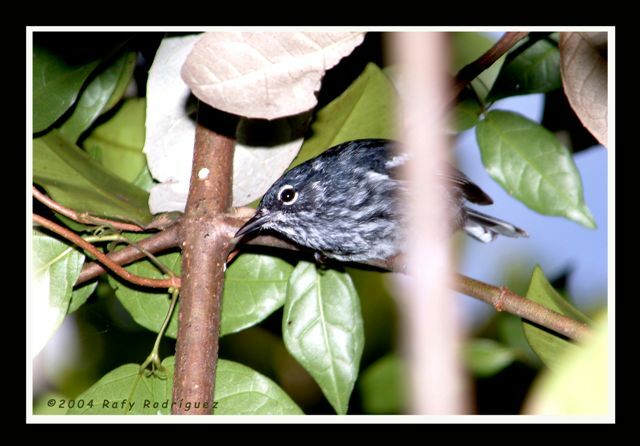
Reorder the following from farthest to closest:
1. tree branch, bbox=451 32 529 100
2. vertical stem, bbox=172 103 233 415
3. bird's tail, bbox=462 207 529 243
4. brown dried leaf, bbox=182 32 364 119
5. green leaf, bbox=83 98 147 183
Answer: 1. bird's tail, bbox=462 207 529 243
2. green leaf, bbox=83 98 147 183
3. tree branch, bbox=451 32 529 100
4. vertical stem, bbox=172 103 233 415
5. brown dried leaf, bbox=182 32 364 119

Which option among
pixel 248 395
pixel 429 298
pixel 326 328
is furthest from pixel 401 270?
pixel 429 298

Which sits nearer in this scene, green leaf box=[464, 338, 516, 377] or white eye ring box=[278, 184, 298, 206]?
green leaf box=[464, 338, 516, 377]

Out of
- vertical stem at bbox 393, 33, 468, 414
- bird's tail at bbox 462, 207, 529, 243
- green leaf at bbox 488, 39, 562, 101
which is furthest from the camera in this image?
bird's tail at bbox 462, 207, 529, 243

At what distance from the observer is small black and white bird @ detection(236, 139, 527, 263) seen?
1.95 meters

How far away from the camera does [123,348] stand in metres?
1.78

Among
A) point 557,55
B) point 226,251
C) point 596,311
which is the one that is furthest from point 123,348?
point 557,55

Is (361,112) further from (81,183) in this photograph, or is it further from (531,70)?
(81,183)

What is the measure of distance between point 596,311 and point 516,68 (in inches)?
25.9

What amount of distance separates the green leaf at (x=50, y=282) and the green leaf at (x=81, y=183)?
0.11m

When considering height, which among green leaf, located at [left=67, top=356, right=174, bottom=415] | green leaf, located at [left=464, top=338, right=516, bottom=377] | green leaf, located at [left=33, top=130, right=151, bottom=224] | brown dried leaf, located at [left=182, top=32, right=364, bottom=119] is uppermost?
brown dried leaf, located at [left=182, top=32, right=364, bottom=119]

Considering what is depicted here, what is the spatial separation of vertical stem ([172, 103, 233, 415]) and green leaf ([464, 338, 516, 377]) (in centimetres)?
69

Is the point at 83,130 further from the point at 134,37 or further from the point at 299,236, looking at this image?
the point at 299,236

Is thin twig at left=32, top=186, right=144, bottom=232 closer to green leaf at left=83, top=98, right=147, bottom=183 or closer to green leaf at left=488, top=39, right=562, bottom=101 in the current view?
green leaf at left=83, top=98, right=147, bottom=183

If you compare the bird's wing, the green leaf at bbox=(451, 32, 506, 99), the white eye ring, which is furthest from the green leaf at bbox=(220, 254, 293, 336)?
the green leaf at bbox=(451, 32, 506, 99)
